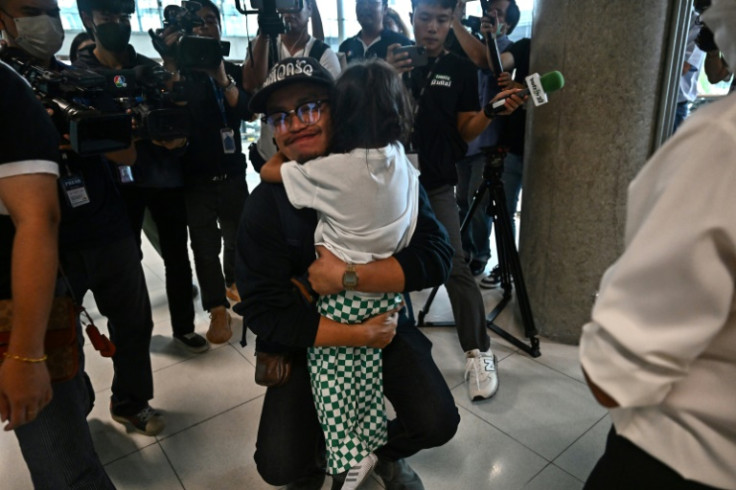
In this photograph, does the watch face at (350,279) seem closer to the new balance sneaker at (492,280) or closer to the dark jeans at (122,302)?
the dark jeans at (122,302)

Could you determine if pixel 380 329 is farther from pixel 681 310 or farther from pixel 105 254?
pixel 105 254

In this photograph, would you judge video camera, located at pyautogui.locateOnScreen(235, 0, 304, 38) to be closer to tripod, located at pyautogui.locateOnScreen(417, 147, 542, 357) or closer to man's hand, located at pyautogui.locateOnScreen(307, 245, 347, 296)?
tripod, located at pyautogui.locateOnScreen(417, 147, 542, 357)

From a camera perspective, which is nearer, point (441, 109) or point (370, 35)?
point (441, 109)

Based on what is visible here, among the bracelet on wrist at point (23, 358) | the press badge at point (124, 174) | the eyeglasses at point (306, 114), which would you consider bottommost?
the bracelet on wrist at point (23, 358)

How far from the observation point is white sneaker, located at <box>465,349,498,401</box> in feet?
6.43

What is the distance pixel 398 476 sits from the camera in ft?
4.88

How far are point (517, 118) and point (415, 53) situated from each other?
1.08 meters

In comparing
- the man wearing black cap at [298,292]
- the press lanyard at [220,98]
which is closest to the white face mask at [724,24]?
the man wearing black cap at [298,292]

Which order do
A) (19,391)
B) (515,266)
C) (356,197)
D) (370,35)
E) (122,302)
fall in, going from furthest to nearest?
(370,35) < (515,266) < (122,302) < (356,197) < (19,391)

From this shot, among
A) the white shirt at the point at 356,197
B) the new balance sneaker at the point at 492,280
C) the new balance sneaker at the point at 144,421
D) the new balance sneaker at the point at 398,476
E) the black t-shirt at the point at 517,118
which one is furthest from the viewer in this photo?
the new balance sneaker at the point at 492,280

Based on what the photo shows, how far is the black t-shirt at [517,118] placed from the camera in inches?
100.0

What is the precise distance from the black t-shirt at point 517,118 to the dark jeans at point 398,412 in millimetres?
1632

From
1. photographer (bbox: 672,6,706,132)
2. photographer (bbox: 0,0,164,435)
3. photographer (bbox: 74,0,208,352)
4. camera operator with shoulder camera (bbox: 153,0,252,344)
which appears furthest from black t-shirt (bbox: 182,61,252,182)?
photographer (bbox: 672,6,706,132)

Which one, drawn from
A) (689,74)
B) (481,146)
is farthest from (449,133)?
(689,74)
